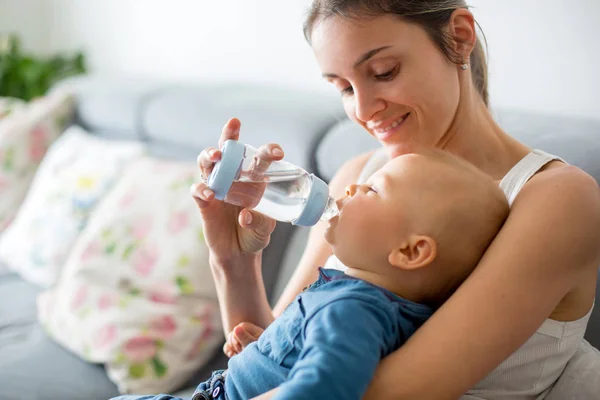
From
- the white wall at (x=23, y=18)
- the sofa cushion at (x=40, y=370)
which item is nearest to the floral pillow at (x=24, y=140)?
the sofa cushion at (x=40, y=370)

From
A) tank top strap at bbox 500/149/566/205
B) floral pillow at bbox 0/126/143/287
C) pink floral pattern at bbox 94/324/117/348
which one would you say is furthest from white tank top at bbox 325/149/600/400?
floral pillow at bbox 0/126/143/287

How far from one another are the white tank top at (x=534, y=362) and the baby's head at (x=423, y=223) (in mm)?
116

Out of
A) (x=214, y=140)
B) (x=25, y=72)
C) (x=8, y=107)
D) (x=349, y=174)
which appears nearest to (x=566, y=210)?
(x=349, y=174)

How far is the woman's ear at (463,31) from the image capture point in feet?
4.17

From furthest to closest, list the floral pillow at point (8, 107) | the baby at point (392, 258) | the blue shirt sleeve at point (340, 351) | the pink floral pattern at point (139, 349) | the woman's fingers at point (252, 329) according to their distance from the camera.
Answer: the floral pillow at point (8, 107), the pink floral pattern at point (139, 349), the woman's fingers at point (252, 329), the baby at point (392, 258), the blue shirt sleeve at point (340, 351)

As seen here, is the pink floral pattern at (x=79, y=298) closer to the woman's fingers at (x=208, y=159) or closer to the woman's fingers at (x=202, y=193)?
the woman's fingers at (x=202, y=193)

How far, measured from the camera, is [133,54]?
3439 mm

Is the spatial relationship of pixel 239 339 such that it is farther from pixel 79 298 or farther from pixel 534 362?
pixel 79 298

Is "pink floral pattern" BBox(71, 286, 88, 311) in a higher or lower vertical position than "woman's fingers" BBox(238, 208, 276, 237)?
lower

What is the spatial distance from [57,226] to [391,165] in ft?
5.32

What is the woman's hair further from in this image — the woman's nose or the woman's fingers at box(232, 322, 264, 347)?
the woman's fingers at box(232, 322, 264, 347)

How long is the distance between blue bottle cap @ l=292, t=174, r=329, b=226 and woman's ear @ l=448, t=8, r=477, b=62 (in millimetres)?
391

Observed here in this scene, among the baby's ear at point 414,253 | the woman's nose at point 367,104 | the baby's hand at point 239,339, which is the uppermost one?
the woman's nose at point 367,104

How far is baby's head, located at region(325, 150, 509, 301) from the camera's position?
3.44 feet
